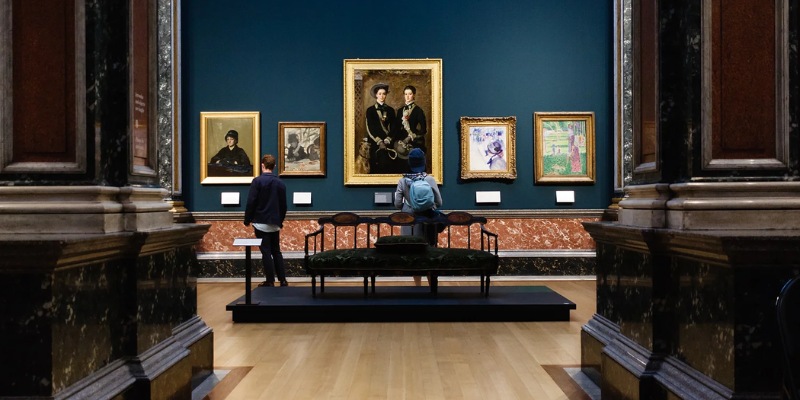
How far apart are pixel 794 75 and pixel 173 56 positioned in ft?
31.2

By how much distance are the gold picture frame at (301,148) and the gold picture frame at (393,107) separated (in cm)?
42

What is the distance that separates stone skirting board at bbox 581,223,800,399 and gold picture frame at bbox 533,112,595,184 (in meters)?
6.60

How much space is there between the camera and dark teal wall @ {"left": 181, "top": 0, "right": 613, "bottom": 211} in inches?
441

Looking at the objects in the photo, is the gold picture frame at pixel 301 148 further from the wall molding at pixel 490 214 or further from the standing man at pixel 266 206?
the standing man at pixel 266 206

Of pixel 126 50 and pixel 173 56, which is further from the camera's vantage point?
pixel 173 56

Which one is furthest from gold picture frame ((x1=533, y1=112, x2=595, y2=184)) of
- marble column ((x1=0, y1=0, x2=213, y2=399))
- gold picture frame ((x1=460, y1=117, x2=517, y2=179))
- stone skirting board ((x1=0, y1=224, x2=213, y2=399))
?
marble column ((x1=0, y1=0, x2=213, y2=399))

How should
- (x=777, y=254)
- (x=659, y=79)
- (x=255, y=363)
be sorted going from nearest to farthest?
(x=777, y=254) → (x=659, y=79) → (x=255, y=363)

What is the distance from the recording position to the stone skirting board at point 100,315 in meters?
3.01

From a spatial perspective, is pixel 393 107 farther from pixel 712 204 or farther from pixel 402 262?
pixel 712 204

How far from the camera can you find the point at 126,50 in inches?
152

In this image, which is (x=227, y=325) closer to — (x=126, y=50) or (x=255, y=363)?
(x=255, y=363)

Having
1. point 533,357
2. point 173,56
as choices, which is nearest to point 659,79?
point 533,357

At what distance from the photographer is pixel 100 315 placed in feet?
11.7

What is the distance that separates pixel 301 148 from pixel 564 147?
420 cm
